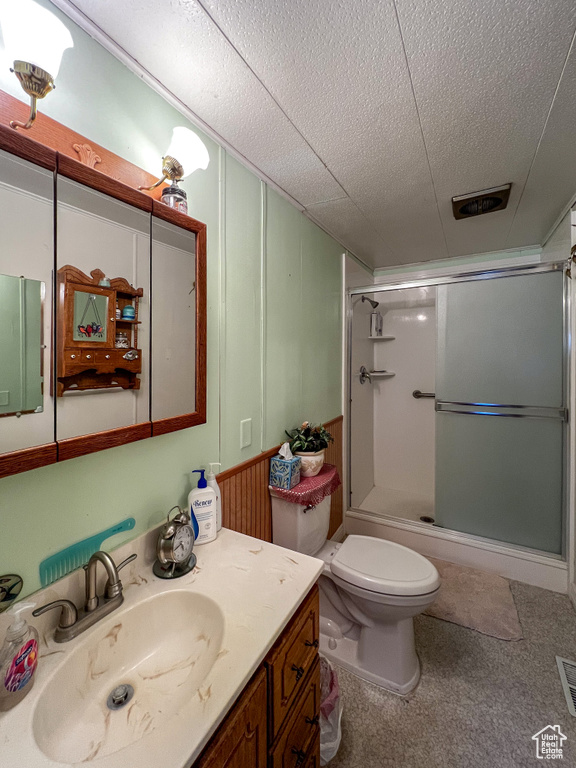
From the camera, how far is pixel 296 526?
5.17 feet

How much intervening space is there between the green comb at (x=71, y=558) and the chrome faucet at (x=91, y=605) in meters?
0.03

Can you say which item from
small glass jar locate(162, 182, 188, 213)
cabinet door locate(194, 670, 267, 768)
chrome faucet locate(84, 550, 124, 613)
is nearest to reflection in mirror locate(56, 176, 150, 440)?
small glass jar locate(162, 182, 188, 213)

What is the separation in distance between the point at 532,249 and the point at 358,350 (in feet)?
4.77

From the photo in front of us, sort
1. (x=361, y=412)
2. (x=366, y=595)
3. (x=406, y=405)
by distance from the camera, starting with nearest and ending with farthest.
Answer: (x=366, y=595), (x=361, y=412), (x=406, y=405)

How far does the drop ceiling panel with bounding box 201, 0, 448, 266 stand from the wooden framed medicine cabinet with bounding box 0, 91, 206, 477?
18.8 inches

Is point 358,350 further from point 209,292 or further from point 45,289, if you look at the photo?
point 45,289

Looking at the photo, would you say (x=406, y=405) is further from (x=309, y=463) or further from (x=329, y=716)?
(x=329, y=716)

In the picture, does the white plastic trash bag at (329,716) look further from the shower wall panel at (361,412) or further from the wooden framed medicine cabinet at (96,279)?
the shower wall panel at (361,412)

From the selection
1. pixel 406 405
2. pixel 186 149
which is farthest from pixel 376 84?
pixel 406 405

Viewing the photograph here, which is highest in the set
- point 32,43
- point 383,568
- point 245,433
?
point 32,43

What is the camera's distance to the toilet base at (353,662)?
55.7 inches

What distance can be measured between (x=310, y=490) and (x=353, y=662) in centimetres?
81

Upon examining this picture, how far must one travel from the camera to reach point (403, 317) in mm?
3123

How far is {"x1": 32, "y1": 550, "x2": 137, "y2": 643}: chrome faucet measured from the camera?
0.76m
